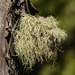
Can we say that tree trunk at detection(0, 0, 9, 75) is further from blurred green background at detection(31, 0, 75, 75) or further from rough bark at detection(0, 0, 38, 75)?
blurred green background at detection(31, 0, 75, 75)

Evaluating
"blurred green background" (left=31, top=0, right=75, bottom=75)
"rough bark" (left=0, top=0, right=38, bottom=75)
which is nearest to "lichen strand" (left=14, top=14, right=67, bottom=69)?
"rough bark" (left=0, top=0, right=38, bottom=75)

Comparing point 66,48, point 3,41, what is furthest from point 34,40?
point 66,48

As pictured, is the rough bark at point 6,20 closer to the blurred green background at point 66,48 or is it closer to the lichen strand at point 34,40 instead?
the lichen strand at point 34,40

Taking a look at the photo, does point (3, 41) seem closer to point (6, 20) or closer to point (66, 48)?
point (6, 20)

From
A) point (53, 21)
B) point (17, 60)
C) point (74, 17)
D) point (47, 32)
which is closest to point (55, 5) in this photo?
point (74, 17)

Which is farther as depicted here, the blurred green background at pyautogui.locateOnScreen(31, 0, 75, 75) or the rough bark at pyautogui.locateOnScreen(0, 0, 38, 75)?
the blurred green background at pyautogui.locateOnScreen(31, 0, 75, 75)

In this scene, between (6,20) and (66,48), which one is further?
(66,48)

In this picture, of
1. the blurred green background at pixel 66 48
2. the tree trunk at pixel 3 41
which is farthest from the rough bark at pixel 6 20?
the blurred green background at pixel 66 48

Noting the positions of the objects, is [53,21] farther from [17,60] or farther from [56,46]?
[17,60]
